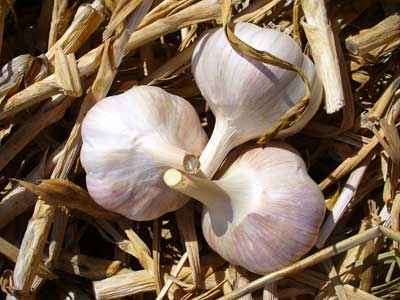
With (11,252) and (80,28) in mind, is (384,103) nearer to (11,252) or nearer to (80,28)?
(80,28)

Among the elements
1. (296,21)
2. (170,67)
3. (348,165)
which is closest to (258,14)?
(296,21)

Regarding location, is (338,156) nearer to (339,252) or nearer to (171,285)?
(339,252)

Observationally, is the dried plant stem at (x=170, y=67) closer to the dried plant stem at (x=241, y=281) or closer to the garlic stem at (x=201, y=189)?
the garlic stem at (x=201, y=189)

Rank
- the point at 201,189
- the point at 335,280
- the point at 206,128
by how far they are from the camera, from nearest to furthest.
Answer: the point at 201,189
the point at 335,280
the point at 206,128

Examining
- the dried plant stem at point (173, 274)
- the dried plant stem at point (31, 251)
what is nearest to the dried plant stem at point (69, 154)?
the dried plant stem at point (31, 251)

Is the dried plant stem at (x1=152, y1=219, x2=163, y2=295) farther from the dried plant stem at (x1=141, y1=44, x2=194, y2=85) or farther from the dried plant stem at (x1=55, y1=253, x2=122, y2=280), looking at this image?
the dried plant stem at (x1=141, y1=44, x2=194, y2=85)

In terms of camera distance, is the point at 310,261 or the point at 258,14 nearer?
the point at 310,261

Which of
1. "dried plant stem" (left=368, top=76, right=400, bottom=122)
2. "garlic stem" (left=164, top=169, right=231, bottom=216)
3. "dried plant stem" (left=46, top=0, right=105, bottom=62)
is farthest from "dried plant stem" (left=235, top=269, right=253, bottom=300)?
"dried plant stem" (left=46, top=0, right=105, bottom=62)
